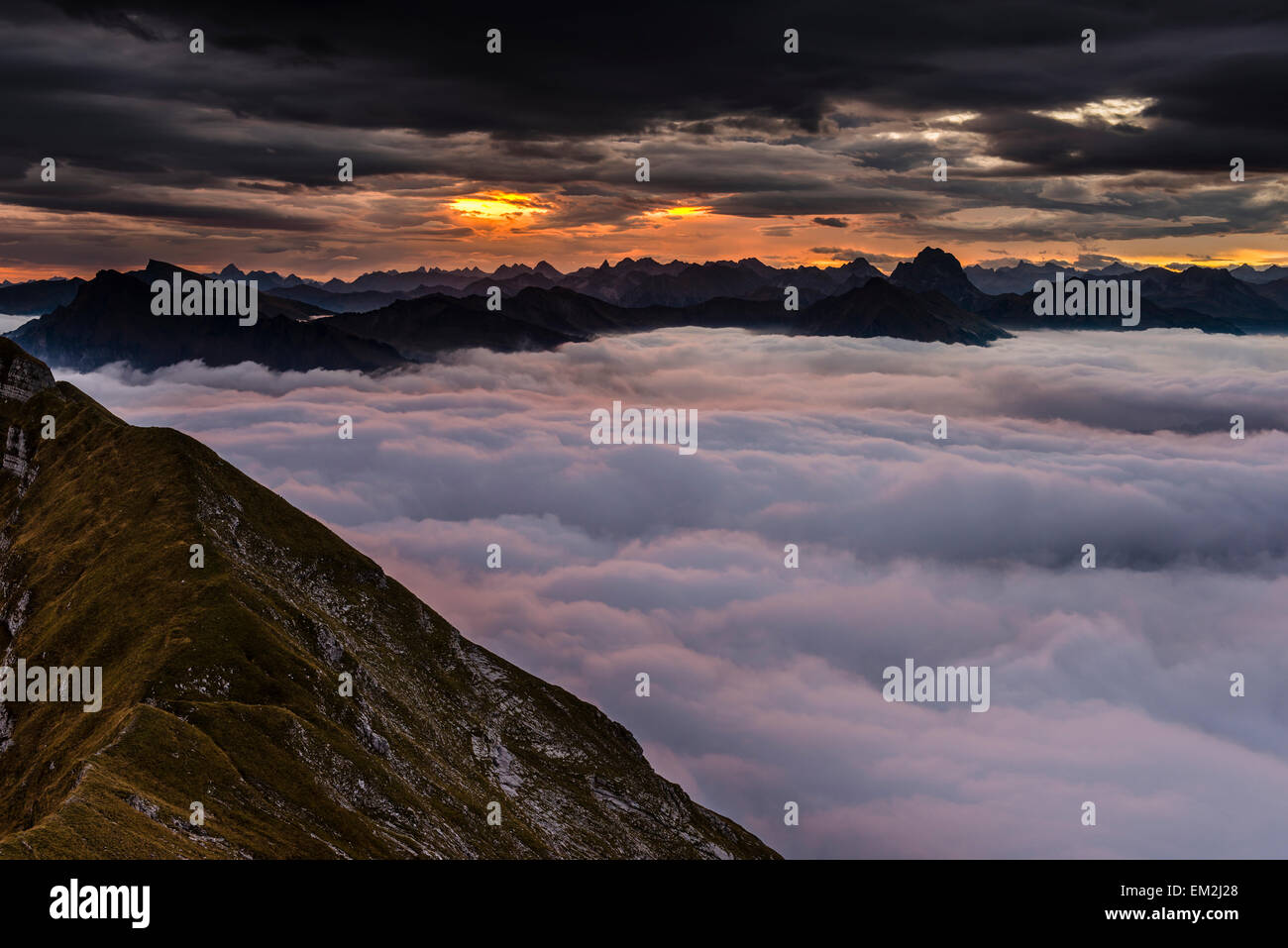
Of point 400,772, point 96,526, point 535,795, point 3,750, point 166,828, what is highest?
point 96,526

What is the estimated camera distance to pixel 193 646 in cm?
13588

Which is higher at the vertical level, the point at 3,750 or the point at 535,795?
the point at 3,750
